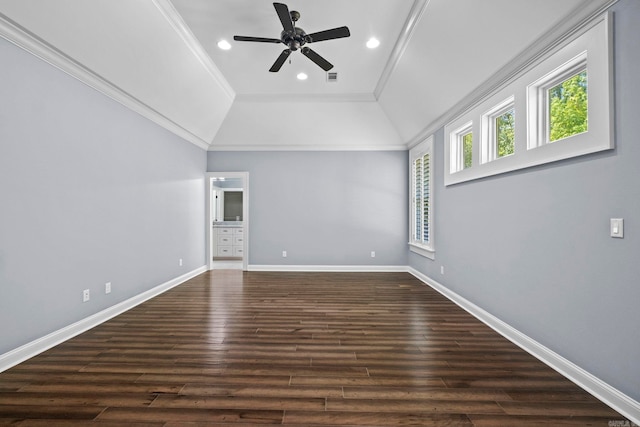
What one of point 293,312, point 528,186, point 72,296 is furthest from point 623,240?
point 72,296

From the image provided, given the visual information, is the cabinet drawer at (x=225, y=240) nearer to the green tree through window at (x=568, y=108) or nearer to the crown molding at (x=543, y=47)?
the crown molding at (x=543, y=47)

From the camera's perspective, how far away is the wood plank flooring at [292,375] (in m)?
1.75

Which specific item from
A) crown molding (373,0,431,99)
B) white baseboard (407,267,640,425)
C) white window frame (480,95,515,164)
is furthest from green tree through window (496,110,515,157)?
white baseboard (407,267,640,425)

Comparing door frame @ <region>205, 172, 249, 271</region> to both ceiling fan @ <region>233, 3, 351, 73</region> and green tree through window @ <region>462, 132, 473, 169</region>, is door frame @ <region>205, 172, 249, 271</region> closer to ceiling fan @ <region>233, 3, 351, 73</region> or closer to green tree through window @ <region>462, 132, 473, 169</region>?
ceiling fan @ <region>233, 3, 351, 73</region>

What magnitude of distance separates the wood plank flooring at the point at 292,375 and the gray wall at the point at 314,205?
2676 mm

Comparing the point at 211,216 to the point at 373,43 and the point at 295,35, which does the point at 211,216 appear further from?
the point at 373,43

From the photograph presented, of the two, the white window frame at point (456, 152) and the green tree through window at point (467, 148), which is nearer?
the green tree through window at point (467, 148)

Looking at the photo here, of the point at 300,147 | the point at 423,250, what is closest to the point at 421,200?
the point at 423,250

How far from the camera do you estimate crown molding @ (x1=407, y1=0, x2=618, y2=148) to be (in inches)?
77.0

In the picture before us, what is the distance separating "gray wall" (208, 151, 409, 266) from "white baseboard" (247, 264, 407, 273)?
3.4 inches

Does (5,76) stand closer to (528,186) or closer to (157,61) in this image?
(157,61)

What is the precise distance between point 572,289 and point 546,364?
27.1 inches

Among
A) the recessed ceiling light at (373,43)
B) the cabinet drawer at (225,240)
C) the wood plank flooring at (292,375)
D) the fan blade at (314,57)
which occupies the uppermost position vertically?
the recessed ceiling light at (373,43)

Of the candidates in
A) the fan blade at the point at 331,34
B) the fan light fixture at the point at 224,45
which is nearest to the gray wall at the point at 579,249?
the fan blade at the point at 331,34
